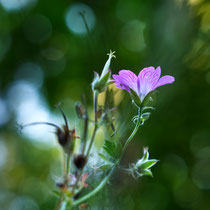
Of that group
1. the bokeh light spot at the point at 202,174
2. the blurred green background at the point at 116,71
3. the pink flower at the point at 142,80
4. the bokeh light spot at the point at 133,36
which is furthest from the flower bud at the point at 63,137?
the bokeh light spot at the point at 133,36

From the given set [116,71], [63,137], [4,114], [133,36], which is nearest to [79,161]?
[63,137]

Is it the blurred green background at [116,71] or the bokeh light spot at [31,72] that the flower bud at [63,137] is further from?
the bokeh light spot at [31,72]

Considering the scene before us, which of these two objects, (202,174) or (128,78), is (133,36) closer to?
(202,174)

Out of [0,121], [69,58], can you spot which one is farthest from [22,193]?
[69,58]

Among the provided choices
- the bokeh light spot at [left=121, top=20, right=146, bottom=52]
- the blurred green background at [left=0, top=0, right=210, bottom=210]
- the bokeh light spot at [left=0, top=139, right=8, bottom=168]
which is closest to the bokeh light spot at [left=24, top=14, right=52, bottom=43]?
the blurred green background at [left=0, top=0, right=210, bottom=210]

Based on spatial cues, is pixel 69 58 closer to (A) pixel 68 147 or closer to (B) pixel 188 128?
(B) pixel 188 128

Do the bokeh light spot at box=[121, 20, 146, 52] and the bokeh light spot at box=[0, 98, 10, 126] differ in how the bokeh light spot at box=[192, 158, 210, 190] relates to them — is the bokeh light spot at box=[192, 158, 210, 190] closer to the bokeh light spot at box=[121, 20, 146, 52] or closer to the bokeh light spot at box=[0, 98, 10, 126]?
the bokeh light spot at box=[121, 20, 146, 52]
